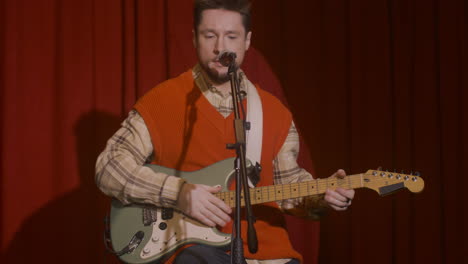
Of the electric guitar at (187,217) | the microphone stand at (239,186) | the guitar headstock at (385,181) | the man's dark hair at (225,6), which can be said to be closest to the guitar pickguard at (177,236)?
the electric guitar at (187,217)

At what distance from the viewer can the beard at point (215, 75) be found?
2.32 meters

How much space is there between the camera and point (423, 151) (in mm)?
3523

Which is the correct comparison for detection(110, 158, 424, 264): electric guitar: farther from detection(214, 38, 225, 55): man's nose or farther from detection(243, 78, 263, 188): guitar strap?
detection(214, 38, 225, 55): man's nose

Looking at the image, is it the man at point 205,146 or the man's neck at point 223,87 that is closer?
the man at point 205,146

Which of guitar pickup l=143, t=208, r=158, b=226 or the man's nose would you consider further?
the man's nose

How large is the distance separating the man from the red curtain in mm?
777

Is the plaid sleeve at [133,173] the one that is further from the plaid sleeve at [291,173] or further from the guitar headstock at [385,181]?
the guitar headstock at [385,181]

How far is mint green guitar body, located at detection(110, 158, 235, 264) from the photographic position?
1.96m

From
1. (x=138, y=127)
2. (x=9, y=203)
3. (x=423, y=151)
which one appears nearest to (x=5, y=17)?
(x=9, y=203)

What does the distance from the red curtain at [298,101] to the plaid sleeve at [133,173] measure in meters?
0.81

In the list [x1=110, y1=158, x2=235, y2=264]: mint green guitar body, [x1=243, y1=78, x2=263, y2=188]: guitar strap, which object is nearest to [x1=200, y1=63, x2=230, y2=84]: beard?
[x1=243, y1=78, x2=263, y2=188]: guitar strap

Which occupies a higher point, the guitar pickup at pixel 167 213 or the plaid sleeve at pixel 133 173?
the plaid sleeve at pixel 133 173

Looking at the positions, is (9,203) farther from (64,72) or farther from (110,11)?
(110,11)

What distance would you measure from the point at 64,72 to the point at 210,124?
1.14 metres
